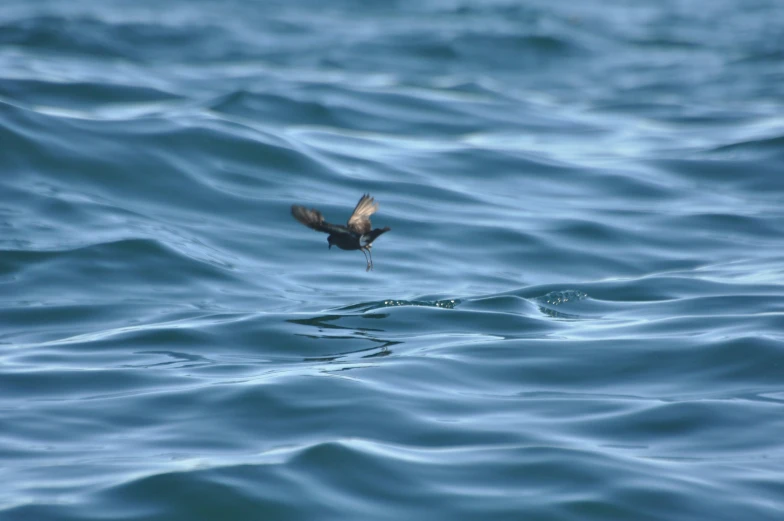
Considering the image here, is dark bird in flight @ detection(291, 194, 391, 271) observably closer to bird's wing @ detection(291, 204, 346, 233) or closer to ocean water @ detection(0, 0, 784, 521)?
bird's wing @ detection(291, 204, 346, 233)

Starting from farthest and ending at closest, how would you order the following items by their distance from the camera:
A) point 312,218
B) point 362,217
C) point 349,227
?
point 362,217, point 349,227, point 312,218

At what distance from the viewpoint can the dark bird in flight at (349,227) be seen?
18.8 feet

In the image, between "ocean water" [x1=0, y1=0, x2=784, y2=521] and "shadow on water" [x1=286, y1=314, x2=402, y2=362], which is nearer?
"ocean water" [x1=0, y1=0, x2=784, y2=521]

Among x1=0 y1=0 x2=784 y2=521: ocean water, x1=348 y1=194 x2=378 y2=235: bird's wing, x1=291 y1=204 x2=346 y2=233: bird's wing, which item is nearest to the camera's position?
x1=0 y1=0 x2=784 y2=521: ocean water

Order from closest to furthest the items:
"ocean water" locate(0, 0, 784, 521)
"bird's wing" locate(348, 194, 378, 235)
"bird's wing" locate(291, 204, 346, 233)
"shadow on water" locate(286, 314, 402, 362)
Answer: "ocean water" locate(0, 0, 784, 521) → "bird's wing" locate(291, 204, 346, 233) → "bird's wing" locate(348, 194, 378, 235) → "shadow on water" locate(286, 314, 402, 362)

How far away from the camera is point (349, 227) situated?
595 cm

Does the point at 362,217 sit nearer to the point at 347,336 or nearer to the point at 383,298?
the point at 347,336

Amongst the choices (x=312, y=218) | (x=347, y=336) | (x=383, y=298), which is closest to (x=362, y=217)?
(x=312, y=218)

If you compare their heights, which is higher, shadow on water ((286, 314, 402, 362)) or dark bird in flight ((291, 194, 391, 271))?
dark bird in flight ((291, 194, 391, 271))

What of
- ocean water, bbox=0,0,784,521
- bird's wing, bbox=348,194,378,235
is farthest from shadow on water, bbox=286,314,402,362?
bird's wing, bbox=348,194,378,235

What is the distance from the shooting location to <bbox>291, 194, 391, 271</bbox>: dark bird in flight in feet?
18.8

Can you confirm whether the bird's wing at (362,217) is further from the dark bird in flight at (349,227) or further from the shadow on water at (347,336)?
the shadow on water at (347,336)

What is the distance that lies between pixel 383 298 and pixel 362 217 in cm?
179

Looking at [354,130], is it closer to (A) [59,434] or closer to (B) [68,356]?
(B) [68,356]
